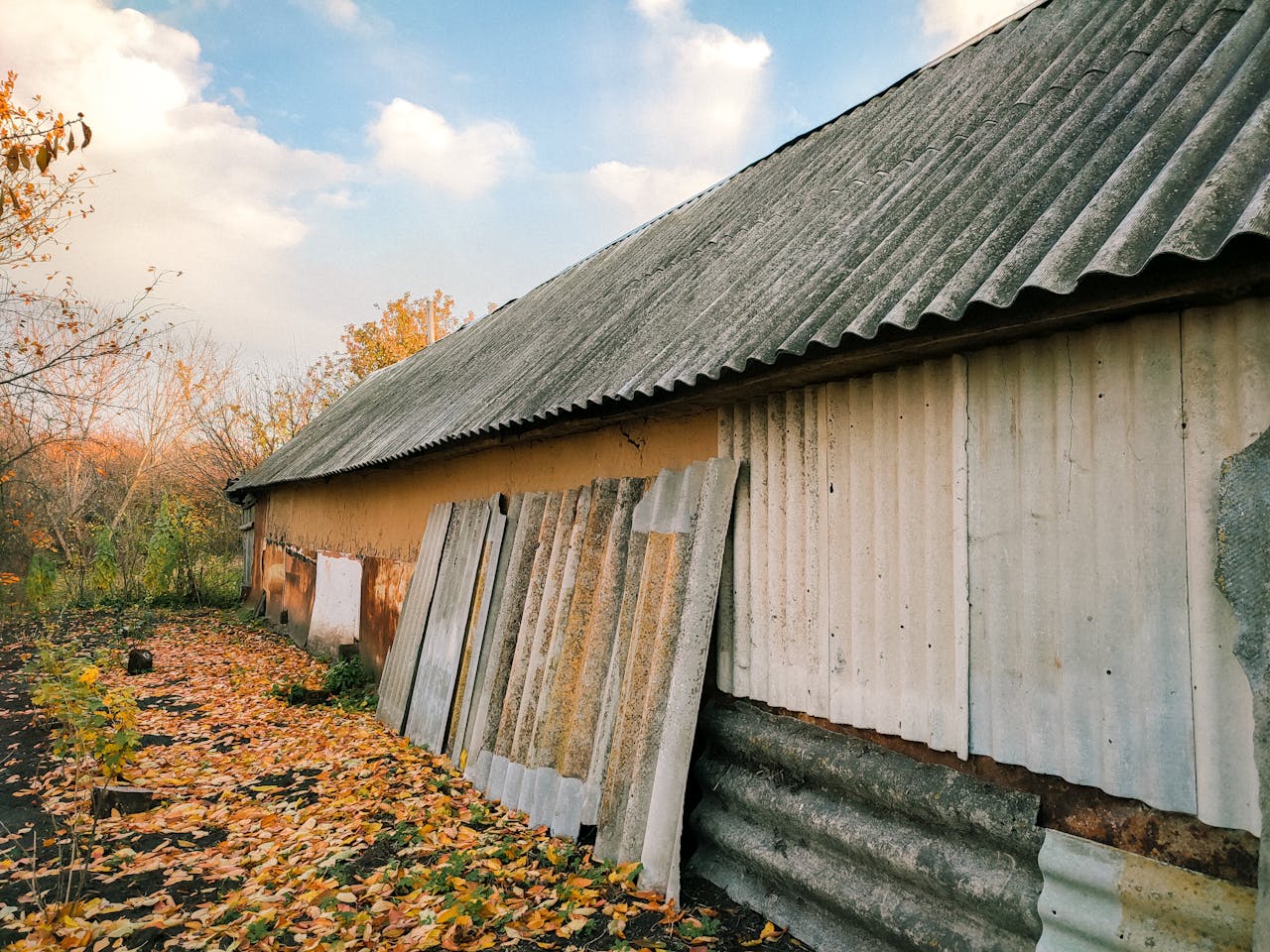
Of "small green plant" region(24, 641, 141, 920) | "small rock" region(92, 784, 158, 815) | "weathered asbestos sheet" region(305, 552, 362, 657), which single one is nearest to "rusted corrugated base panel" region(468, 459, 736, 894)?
"small rock" region(92, 784, 158, 815)

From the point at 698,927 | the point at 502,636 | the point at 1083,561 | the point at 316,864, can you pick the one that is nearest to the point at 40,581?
the point at 502,636

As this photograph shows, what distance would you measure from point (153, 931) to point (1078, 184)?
524 centimetres

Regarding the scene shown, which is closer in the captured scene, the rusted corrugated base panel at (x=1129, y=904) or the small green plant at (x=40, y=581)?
the rusted corrugated base panel at (x=1129, y=904)

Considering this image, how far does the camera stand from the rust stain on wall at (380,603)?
8173 mm

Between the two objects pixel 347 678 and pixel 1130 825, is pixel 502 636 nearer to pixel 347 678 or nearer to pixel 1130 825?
pixel 1130 825

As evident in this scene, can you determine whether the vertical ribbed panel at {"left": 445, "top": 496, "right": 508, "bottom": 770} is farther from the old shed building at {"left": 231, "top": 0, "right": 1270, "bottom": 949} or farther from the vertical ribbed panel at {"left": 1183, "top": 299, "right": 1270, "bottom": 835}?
the vertical ribbed panel at {"left": 1183, "top": 299, "right": 1270, "bottom": 835}

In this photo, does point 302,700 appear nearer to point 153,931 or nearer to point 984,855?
point 153,931

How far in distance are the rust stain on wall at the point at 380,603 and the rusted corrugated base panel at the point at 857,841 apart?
17.0 feet

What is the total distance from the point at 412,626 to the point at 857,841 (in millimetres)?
4988

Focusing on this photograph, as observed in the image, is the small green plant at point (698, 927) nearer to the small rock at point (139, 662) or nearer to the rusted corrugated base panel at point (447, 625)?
the rusted corrugated base panel at point (447, 625)

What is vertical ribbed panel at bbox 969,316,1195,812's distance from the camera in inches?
87.6

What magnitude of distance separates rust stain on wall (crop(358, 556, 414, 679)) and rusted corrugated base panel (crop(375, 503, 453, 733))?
77 centimetres

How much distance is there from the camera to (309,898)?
147 inches

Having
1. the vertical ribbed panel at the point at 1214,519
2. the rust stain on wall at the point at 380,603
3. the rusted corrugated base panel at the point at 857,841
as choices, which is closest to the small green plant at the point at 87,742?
the rust stain on wall at the point at 380,603
